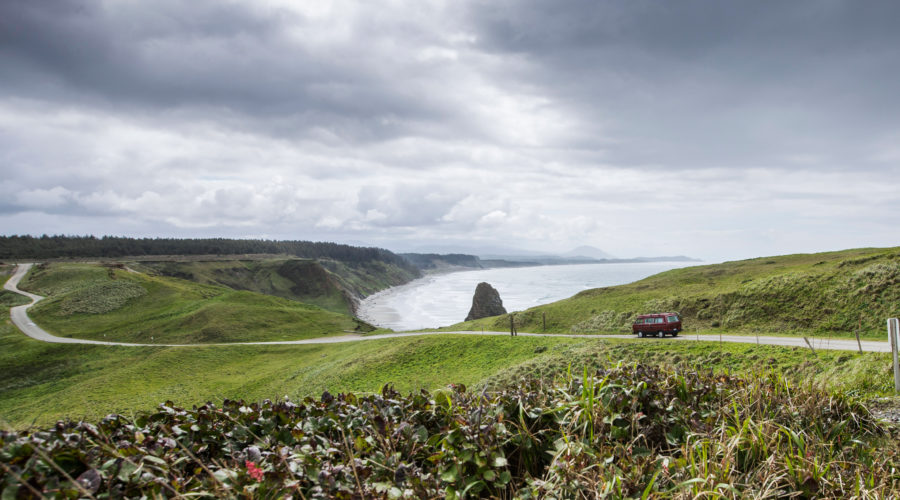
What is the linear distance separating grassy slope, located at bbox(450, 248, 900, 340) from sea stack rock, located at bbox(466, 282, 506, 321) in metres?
21.0

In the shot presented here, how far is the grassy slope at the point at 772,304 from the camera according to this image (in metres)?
25.1

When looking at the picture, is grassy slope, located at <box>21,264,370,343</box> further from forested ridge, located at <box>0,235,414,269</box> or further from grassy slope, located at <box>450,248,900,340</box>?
forested ridge, located at <box>0,235,414,269</box>

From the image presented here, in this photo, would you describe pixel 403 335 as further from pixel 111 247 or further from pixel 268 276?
pixel 111 247

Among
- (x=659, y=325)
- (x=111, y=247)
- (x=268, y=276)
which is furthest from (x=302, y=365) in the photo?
(x=111, y=247)

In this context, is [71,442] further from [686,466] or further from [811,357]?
[811,357]

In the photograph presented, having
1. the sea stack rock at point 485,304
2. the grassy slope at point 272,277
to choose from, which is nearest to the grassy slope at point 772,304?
the sea stack rock at point 485,304

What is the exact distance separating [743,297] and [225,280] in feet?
379

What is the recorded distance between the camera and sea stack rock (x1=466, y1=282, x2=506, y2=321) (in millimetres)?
64688

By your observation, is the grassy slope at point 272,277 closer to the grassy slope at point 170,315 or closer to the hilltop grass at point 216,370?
the grassy slope at point 170,315

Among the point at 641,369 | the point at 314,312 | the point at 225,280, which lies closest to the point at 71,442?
the point at 641,369

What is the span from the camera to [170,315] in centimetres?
5291

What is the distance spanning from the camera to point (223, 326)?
157 feet

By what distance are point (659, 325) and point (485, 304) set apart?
39816mm

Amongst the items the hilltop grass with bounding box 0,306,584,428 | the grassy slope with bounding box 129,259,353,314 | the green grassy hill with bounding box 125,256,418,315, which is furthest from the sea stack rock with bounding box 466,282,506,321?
the grassy slope with bounding box 129,259,353,314
